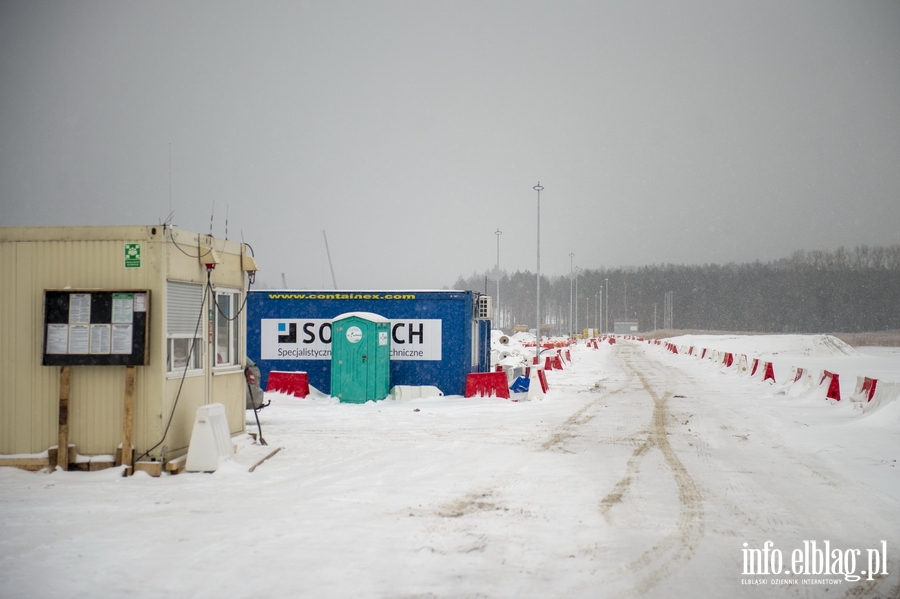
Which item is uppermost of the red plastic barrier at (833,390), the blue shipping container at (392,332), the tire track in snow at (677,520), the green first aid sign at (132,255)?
the green first aid sign at (132,255)

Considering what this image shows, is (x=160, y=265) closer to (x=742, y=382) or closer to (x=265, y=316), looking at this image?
(x=265, y=316)

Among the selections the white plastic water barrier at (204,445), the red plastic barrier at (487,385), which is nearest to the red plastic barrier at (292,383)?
the red plastic barrier at (487,385)

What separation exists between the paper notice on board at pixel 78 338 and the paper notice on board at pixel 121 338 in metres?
0.38

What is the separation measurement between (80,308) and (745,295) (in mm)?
157212

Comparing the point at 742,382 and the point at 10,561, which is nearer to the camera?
the point at 10,561

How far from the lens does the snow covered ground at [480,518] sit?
17.5 ft

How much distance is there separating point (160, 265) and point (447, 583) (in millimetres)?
6193

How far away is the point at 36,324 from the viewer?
9234mm

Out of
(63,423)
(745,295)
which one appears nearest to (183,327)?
(63,423)

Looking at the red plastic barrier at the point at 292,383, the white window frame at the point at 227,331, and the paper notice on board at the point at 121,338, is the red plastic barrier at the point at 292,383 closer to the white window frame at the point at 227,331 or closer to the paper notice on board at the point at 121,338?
the white window frame at the point at 227,331

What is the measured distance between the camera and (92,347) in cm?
909

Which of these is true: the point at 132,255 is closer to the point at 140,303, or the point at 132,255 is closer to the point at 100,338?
the point at 140,303

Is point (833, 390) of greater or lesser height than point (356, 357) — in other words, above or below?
below

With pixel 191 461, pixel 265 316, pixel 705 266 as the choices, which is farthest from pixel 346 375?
pixel 705 266
